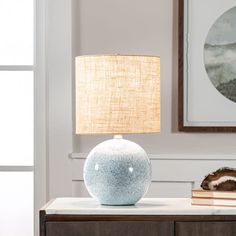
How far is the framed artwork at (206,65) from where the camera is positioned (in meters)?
2.94

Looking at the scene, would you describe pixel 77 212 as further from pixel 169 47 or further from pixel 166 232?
pixel 169 47

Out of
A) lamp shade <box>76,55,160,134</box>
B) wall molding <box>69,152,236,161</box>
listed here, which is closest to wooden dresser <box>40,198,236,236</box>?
lamp shade <box>76,55,160,134</box>

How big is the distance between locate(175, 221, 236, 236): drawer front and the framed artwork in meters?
0.89

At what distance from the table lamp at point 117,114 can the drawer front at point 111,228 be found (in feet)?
0.29

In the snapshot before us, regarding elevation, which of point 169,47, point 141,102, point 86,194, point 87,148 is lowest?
point 86,194

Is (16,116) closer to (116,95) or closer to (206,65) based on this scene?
(206,65)

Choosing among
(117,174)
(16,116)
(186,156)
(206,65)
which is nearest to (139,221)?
(117,174)

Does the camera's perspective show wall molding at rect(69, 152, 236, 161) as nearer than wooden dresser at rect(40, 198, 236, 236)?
No

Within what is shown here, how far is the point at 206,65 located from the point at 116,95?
945 mm

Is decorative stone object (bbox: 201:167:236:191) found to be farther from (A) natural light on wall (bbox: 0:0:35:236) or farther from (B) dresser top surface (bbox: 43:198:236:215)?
(A) natural light on wall (bbox: 0:0:35:236)

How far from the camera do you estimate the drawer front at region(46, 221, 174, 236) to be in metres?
2.09

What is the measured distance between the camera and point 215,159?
2.93 meters

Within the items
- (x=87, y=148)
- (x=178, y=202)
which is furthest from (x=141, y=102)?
(x=87, y=148)

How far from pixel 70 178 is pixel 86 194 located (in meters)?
0.09
